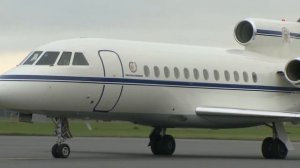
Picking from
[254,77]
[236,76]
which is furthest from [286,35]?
[236,76]

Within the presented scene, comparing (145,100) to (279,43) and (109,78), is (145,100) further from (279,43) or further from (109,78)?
(279,43)

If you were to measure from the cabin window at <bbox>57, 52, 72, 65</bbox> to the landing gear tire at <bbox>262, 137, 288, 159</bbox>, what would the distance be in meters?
7.85

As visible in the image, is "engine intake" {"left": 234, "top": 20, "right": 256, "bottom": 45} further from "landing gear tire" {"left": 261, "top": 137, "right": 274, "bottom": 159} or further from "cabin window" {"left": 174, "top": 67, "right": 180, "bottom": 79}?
"cabin window" {"left": 174, "top": 67, "right": 180, "bottom": 79}

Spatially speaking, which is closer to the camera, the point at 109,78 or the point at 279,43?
the point at 109,78

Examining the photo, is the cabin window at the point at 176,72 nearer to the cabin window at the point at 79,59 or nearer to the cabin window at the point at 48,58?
the cabin window at the point at 79,59

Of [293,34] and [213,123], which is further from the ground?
[293,34]

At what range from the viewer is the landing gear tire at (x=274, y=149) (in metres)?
27.1

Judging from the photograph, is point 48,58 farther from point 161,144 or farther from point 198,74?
point 161,144

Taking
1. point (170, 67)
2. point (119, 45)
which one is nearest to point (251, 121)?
point (170, 67)

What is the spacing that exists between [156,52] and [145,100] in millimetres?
2009

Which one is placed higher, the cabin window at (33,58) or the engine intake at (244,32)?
the engine intake at (244,32)

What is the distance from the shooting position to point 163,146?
28688mm

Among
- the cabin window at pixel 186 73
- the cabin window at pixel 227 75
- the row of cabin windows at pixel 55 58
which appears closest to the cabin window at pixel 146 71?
the cabin window at pixel 186 73

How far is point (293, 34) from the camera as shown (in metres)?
30.7
